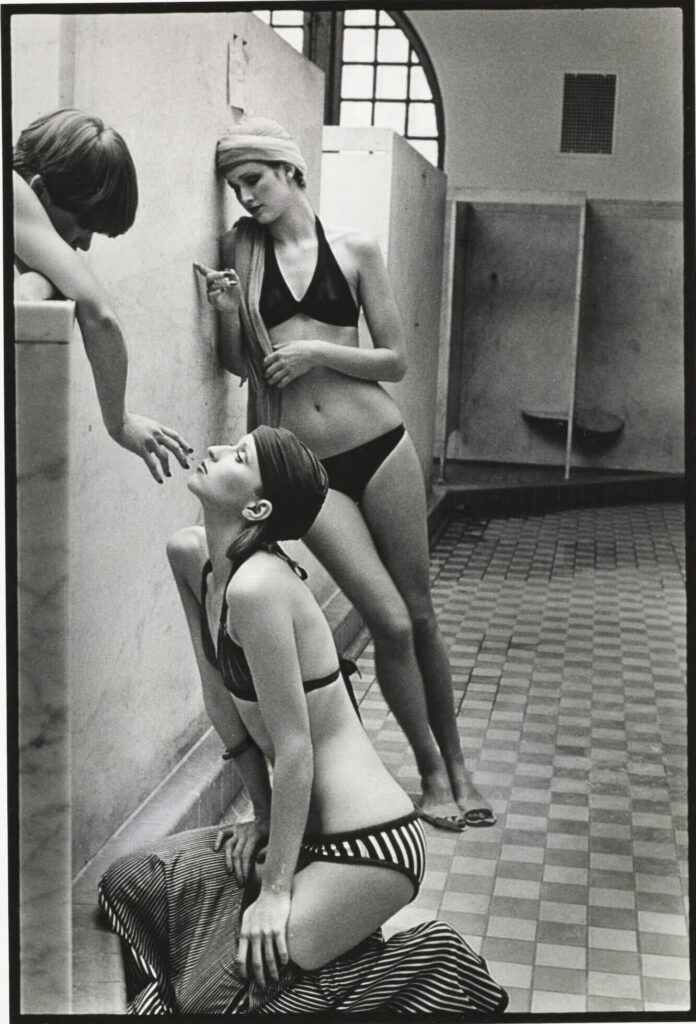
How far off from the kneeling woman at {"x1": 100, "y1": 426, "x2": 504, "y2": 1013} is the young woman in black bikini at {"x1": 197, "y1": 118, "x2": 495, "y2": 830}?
0.54ft

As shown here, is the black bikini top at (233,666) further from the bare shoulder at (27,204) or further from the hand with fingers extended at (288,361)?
the bare shoulder at (27,204)

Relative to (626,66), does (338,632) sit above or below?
below

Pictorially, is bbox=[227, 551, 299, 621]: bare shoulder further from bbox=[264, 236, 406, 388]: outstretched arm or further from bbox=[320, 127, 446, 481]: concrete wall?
bbox=[320, 127, 446, 481]: concrete wall

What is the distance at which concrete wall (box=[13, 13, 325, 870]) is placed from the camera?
7.88 ft

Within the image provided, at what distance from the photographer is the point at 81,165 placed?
2322mm

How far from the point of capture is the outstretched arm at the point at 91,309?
231 cm

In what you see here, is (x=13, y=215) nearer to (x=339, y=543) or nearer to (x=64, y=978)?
(x=339, y=543)

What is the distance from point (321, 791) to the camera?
2432mm

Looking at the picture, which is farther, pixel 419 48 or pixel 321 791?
pixel 419 48

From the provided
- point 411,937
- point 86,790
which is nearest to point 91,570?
point 86,790

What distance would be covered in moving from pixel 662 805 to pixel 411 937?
0.66 meters

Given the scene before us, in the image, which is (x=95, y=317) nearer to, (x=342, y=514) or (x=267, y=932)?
(x=342, y=514)

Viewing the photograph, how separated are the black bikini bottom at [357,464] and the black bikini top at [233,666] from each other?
32 cm

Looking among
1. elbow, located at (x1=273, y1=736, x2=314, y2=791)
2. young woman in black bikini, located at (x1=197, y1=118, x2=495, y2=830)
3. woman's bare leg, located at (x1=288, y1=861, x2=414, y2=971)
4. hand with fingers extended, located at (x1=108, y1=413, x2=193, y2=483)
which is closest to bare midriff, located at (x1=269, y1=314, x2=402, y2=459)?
young woman in black bikini, located at (x1=197, y1=118, x2=495, y2=830)
